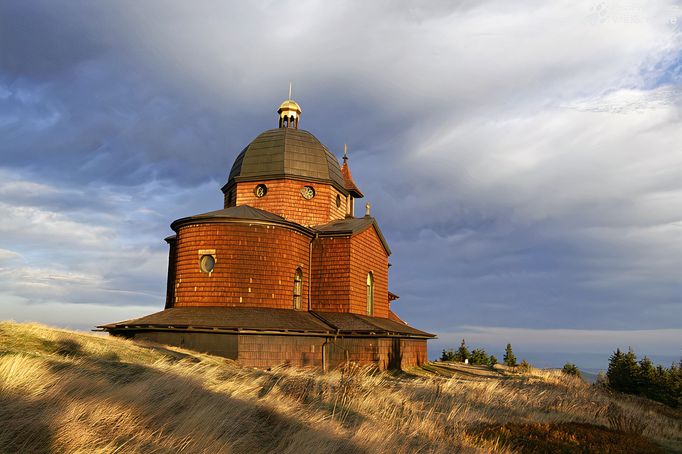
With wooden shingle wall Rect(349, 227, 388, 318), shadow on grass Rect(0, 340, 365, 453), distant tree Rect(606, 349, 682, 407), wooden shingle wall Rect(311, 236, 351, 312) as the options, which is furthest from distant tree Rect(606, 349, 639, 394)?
shadow on grass Rect(0, 340, 365, 453)

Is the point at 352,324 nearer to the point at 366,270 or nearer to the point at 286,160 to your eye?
the point at 366,270

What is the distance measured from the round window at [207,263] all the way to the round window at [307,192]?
8546 mm

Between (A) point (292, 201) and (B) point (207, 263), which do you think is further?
(A) point (292, 201)

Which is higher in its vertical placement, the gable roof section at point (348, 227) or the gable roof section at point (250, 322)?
the gable roof section at point (348, 227)

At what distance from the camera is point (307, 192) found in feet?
105

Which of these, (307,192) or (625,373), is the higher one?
(307,192)

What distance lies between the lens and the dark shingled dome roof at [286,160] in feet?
105

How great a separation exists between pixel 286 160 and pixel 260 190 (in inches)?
101

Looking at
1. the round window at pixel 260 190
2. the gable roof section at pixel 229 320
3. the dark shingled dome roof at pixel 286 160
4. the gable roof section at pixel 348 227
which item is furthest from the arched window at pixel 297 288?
the dark shingled dome roof at pixel 286 160

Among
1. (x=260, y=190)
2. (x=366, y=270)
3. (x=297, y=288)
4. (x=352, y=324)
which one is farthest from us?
(x=260, y=190)

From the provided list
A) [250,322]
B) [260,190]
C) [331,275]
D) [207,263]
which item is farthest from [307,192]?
[250,322]

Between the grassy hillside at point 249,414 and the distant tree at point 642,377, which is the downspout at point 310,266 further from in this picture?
the distant tree at point 642,377

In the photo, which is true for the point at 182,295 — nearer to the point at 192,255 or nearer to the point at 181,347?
the point at 192,255

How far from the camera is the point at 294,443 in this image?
7109mm
